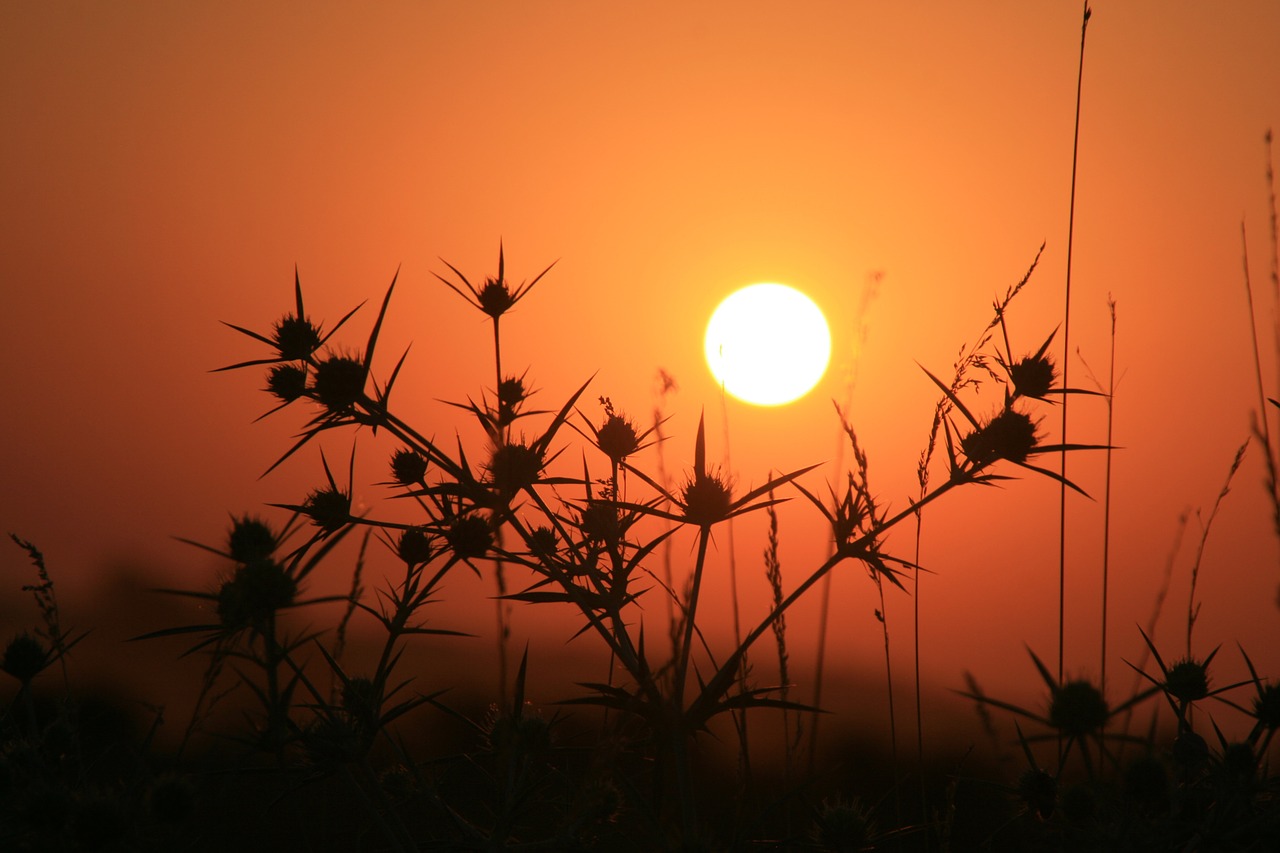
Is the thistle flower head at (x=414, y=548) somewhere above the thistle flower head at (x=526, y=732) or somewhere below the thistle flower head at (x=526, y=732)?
above

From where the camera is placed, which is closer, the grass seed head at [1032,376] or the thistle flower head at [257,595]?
the thistle flower head at [257,595]

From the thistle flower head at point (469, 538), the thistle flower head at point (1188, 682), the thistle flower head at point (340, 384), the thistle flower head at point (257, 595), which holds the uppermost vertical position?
the thistle flower head at point (340, 384)

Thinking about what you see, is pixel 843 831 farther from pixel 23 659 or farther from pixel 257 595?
pixel 23 659

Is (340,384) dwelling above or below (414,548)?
above

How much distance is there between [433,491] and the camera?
9.04ft

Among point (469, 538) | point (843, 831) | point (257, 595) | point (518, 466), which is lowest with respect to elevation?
point (843, 831)

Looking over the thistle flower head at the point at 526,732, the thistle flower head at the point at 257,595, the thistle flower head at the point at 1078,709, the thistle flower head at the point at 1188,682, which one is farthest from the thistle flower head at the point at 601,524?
the thistle flower head at the point at 1188,682

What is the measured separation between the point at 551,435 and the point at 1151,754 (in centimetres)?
168

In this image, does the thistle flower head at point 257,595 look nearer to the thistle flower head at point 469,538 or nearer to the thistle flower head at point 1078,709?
the thistle flower head at point 469,538

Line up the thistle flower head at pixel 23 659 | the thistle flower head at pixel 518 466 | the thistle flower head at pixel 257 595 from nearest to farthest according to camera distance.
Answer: the thistle flower head at pixel 257 595 < the thistle flower head at pixel 518 466 < the thistle flower head at pixel 23 659

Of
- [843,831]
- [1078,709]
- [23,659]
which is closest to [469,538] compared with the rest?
[843,831]

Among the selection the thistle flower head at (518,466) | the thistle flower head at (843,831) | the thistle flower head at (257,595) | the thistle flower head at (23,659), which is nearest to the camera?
the thistle flower head at (257,595)

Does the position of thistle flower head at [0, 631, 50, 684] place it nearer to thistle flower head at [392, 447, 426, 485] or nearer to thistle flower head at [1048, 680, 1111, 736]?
thistle flower head at [392, 447, 426, 485]

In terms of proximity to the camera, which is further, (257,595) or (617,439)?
(617,439)
